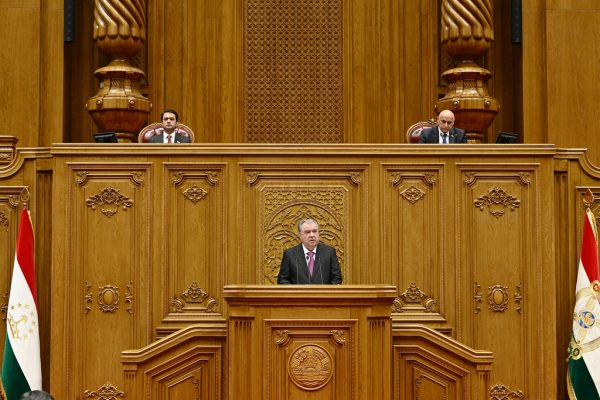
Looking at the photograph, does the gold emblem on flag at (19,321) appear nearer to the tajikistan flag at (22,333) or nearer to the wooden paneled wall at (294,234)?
the tajikistan flag at (22,333)

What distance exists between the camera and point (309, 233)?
9258 mm

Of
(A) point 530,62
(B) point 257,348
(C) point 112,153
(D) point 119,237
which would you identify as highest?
(A) point 530,62

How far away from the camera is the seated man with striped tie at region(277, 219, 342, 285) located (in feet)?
30.6

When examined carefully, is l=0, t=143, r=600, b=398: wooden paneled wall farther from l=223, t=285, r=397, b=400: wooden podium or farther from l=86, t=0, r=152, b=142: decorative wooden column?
l=223, t=285, r=397, b=400: wooden podium

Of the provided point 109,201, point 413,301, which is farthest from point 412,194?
point 109,201

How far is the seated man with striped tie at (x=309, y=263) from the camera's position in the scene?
9312mm

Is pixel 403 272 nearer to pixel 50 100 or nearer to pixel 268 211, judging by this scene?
pixel 268 211

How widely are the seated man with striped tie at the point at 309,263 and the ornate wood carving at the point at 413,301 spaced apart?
0.65 meters

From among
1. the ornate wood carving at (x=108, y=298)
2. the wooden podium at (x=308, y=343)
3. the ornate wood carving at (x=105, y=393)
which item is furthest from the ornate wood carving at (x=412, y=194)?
the ornate wood carving at (x=105, y=393)

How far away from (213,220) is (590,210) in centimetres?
287

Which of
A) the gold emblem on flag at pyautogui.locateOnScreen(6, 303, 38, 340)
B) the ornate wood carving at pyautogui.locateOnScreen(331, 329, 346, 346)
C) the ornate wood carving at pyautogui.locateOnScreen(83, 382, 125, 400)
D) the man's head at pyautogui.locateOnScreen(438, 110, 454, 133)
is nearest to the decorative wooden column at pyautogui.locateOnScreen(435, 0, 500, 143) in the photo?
the man's head at pyautogui.locateOnScreen(438, 110, 454, 133)

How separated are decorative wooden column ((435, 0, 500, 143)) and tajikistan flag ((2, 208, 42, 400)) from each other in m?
3.89

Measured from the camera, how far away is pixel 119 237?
9.80 metres

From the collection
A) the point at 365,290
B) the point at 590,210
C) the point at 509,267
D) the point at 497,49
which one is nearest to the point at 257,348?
the point at 365,290
